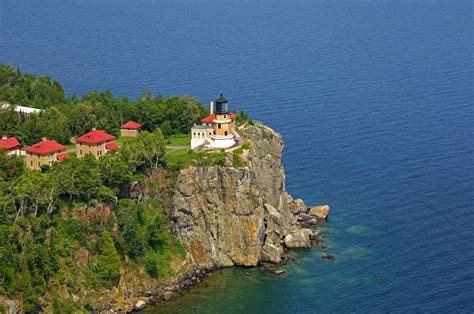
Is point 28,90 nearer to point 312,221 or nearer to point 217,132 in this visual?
point 217,132

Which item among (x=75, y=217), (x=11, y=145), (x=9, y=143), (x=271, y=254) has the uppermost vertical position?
(x=9, y=143)

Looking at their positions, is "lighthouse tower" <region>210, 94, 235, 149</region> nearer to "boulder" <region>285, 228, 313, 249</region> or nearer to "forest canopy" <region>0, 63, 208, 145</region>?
"forest canopy" <region>0, 63, 208, 145</region>

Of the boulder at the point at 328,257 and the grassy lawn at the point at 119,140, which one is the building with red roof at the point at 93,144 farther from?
the boulder at the point at 328,257

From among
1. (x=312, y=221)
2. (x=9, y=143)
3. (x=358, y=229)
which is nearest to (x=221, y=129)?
(x=312, y=221)

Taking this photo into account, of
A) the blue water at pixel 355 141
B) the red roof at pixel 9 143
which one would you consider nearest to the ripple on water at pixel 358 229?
the blue water at pixel 355 141

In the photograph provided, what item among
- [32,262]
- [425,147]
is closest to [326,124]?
[425,147]

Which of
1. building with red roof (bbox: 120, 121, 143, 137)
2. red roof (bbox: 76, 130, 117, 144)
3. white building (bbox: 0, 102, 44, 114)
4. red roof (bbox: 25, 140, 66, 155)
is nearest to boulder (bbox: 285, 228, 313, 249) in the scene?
red roof (bbox: 76, 130, 117, 144)
